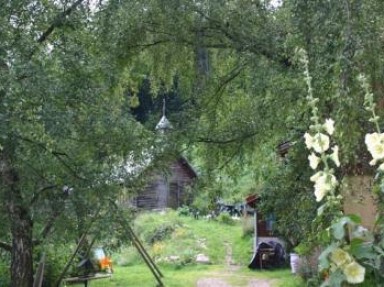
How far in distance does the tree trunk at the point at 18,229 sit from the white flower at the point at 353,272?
6180 mm

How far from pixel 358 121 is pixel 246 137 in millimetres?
5105

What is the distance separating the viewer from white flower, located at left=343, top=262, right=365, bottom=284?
4.97ft

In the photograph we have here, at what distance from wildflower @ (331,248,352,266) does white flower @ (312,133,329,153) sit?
273 millimetres

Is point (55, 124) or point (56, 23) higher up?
point (56, 23)

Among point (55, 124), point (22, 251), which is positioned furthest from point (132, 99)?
point (55, 124)

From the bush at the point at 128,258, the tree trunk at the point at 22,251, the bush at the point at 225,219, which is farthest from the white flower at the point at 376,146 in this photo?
the bush at the point at 225,219

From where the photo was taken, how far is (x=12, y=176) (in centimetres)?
735

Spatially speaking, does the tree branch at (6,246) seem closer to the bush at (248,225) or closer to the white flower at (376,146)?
→ the white flower at (376,146)

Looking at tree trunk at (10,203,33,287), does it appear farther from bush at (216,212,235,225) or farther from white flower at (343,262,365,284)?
bush at (216,212,235,225)

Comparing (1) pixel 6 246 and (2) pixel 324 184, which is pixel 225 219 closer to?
(1) pixel 6 246

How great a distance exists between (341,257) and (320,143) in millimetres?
313

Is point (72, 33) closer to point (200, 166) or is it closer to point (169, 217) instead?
point (200, 166)

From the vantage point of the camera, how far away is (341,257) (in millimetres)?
1534

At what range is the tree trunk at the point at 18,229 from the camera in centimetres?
732
